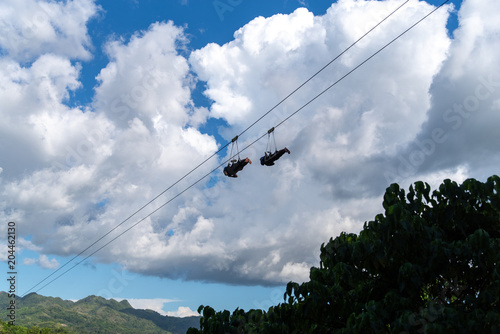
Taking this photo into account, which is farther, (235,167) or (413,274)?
(235,167)

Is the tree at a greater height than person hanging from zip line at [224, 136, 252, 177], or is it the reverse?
person hanging from zip line at [224, 136, 252, 177]

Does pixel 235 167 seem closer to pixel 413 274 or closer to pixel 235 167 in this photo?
pixel 235 167

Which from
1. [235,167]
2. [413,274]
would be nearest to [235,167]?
[235,167]

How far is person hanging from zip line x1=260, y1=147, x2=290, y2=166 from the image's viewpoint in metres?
20.5

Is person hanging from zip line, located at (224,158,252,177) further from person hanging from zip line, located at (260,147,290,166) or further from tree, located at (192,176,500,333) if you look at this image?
tree, located at (192,176,500,333)

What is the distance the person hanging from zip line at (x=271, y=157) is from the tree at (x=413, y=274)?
855 centimetres

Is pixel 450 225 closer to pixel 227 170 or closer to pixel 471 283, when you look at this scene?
pixel 471 283

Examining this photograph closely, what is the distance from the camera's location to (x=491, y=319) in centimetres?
832

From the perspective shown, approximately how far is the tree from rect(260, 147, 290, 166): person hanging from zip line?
28.0 feet

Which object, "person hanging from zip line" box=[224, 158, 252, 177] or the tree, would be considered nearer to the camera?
the tree

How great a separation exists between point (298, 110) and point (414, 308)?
7499 mm

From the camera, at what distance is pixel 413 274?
9406 mm

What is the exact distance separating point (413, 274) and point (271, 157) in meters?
12.1

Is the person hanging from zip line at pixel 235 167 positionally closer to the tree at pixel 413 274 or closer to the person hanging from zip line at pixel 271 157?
the person hanging from zip line at pixel 271 157
